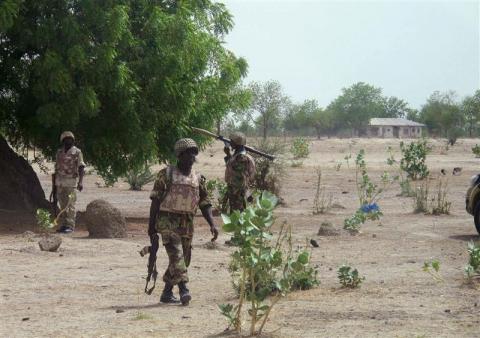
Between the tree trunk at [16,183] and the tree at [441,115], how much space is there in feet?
252

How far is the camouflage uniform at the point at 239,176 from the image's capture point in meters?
13.4

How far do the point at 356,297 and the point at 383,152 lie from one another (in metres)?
50.9

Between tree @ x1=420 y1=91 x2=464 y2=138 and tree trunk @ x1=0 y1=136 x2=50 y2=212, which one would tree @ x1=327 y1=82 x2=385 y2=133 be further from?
tree trunk @ x1=0 y1=136 x2=50 y2=212

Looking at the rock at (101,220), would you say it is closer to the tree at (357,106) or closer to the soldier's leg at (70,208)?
the soldier's leg at (70,208)

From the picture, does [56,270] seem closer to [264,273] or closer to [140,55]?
[264,273]

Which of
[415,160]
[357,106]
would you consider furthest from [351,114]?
[415,160]

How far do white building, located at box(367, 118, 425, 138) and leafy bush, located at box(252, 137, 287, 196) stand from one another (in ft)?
308

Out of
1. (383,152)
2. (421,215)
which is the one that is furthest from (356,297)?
(383,152)

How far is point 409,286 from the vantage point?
9602 millimetres

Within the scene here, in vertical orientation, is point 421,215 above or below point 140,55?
below

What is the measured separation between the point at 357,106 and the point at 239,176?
112951mm

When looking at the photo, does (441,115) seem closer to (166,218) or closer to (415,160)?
(415,160)

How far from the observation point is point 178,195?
838 cm

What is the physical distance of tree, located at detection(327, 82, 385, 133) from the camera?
12200cm
